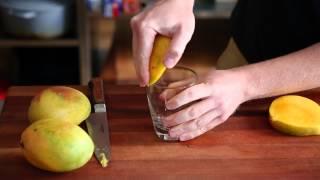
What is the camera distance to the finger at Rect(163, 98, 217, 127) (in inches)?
31.0

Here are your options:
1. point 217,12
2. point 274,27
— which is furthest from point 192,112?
point 217,12

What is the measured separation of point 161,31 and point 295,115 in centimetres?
25

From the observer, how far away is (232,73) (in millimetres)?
853

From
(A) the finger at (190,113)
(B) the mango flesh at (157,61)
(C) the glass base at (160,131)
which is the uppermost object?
(B) the mango flesh at (157,61)

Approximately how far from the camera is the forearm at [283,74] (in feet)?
2.84

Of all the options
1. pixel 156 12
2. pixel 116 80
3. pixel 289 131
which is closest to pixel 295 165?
pixel 289 131

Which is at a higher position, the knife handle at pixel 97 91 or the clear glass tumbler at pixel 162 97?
the clear glass tumbler at pixel 162 97

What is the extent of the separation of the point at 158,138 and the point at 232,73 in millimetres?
168

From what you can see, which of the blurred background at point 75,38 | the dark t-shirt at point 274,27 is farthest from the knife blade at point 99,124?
the blurred background at point 75,38

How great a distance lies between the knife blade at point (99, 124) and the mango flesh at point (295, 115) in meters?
0.26

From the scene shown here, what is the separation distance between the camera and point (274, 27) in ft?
3.66

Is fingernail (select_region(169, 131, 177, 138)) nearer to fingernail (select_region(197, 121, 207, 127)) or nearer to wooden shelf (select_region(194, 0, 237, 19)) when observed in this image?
fingernail (select_region(197, 121, 207, 127))

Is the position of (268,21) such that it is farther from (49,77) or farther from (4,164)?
(49,77)

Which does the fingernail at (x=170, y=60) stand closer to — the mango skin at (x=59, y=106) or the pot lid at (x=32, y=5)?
the mango skin at (x=59, y=106)
